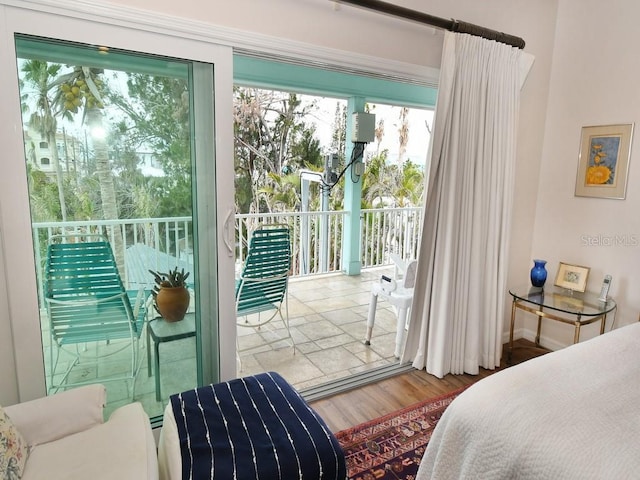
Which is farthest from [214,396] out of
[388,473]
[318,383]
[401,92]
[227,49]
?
[401,92]

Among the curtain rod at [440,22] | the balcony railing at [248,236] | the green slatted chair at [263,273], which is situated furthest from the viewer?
the green slatted chair at [263,273]

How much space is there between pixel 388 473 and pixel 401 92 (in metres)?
3.98

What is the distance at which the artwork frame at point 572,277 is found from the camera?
9.51 ft

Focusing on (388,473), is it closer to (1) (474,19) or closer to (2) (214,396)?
(2) (214,396)

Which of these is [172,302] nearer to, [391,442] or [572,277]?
[391,442]

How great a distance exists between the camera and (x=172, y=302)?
217 cm

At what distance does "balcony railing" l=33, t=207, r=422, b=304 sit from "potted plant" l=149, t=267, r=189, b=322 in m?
0.05

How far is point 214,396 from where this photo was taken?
171 cm

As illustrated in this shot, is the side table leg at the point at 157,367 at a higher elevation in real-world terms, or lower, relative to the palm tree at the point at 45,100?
lower

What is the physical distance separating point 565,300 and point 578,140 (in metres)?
1.15

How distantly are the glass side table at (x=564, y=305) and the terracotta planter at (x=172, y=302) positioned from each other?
223 cm

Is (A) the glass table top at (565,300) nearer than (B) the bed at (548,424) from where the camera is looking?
No

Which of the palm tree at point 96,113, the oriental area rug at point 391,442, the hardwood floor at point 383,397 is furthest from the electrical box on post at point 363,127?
the palm tree at point 96,113

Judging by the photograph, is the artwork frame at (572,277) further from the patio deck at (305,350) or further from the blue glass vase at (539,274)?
the patio deck at (305,350)
